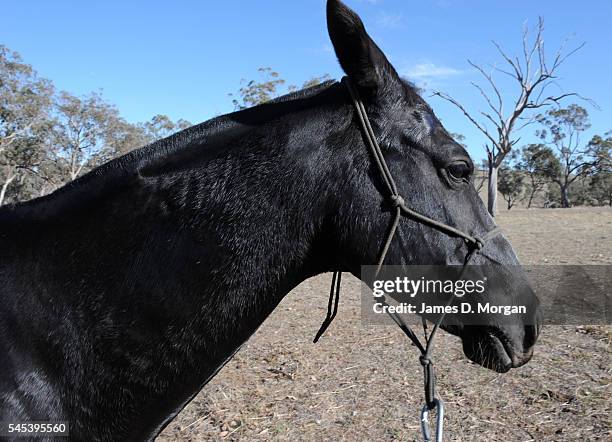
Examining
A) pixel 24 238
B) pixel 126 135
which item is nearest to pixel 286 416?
pixel 24 238

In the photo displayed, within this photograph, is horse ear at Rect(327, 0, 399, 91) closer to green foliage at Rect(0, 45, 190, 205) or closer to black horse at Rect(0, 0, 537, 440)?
black horse at Rect(0, 0, 537, 440)

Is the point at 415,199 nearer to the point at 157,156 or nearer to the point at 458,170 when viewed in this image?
the point at 458,170

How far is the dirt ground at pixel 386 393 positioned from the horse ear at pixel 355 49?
9.42 ft

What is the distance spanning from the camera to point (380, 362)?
5.02 meters

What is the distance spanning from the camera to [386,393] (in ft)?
13.9

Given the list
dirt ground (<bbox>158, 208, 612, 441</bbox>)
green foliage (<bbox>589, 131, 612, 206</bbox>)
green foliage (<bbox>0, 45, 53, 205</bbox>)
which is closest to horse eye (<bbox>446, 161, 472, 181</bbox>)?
dirt ground (<bbox>158, 208, 612, 441</bbox>)

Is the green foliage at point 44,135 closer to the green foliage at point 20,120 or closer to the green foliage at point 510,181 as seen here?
the green foliage at point 20,120

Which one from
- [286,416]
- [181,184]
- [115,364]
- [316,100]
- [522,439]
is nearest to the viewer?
[115,364]

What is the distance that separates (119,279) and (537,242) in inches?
613

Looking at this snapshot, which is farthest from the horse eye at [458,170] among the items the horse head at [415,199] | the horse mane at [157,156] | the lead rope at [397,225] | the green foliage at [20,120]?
the green foliage at [20,120]

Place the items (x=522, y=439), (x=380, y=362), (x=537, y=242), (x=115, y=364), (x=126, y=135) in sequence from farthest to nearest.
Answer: (x=126, y=135)
(x=537, y=242)
(x=380, y=362)
(x=522, y=439)
(x=115, y=364)

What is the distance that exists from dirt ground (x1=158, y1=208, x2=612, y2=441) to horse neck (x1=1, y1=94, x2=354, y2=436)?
2371mm

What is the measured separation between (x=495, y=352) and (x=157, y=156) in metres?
1.46

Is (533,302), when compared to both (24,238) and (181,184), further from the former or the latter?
(24,238)
